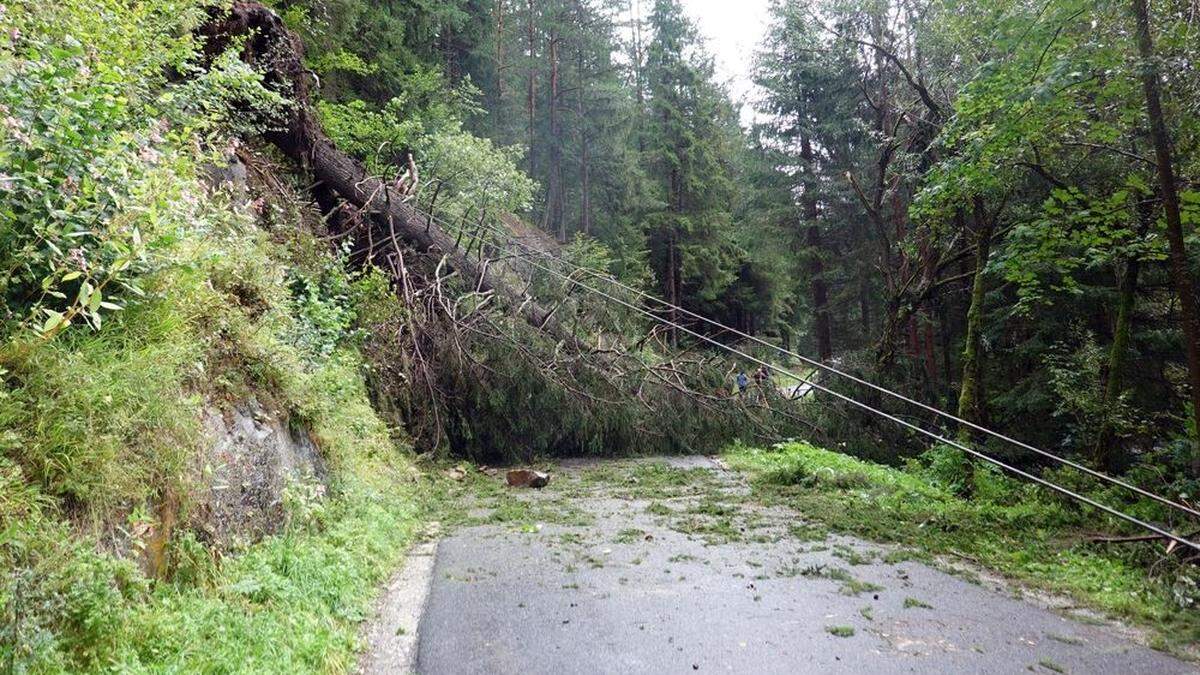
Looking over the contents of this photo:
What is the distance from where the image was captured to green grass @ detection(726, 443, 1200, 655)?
3691 mm

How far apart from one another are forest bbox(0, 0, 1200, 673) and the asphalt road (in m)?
0.55

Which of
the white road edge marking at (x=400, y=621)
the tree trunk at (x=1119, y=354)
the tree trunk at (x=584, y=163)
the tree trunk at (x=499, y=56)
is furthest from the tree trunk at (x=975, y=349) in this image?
the tree trunk at (x=499, y=56)

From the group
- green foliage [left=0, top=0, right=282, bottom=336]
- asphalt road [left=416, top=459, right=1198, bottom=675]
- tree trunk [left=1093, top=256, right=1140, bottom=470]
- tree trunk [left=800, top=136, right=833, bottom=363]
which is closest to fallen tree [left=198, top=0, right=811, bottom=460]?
asphalt road [left=416, top=459, right=1198, bottom=675]

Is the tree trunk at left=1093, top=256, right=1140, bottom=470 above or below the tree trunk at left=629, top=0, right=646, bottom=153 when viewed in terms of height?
below

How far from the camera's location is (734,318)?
2102 centimetres

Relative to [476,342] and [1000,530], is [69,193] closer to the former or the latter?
[476,342]

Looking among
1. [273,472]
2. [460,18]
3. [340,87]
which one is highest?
[460,18]

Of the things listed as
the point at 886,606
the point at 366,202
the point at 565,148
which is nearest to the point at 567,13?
the point at 565,148

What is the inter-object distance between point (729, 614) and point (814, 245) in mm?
15090

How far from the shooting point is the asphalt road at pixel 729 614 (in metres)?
2.81

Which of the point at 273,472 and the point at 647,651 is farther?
the point at 273,472

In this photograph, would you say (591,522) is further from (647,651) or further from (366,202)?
(366,202)

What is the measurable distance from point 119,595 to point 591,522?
3726 millimetres

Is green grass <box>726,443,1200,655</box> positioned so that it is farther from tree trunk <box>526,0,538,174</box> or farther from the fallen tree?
tree trunk <box>526,0,538,174</box>
